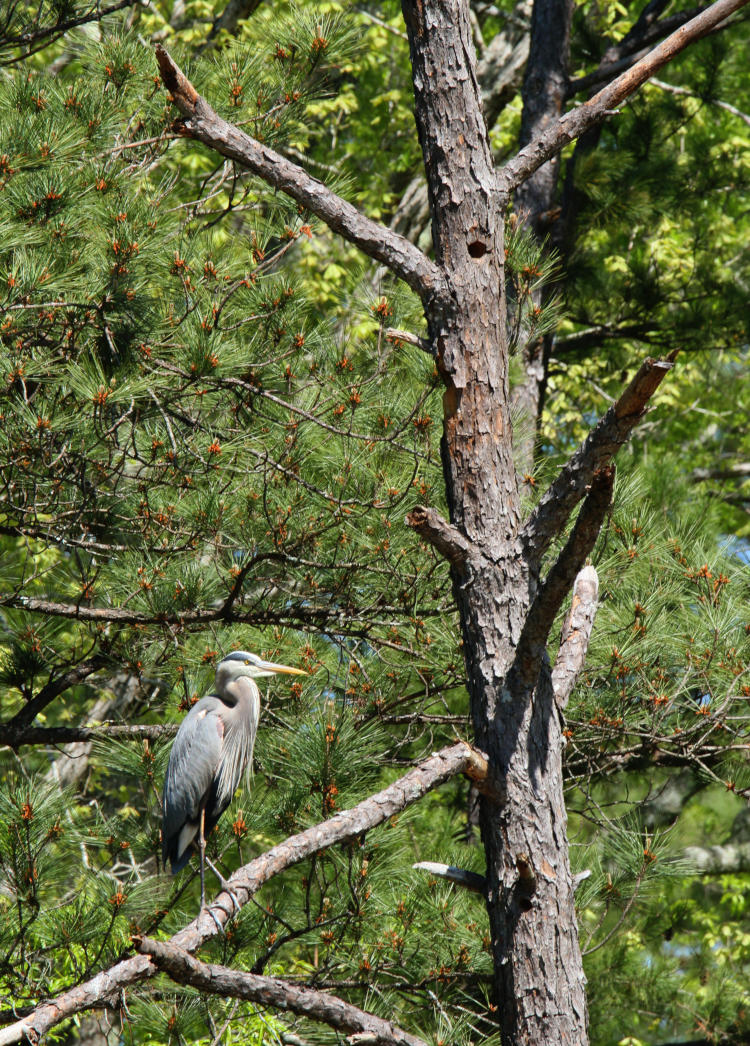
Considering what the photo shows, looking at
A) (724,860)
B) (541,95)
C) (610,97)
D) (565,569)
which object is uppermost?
(541,95)

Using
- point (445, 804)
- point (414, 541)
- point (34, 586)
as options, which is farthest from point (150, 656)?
point (445, 804)

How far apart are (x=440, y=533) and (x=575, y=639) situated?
54 centimetres

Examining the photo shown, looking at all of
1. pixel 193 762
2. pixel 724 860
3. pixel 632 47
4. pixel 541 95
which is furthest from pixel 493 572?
pixel 724 860

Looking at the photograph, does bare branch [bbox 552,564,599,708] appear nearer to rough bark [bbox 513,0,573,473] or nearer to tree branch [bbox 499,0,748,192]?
tree branch [bbox 499,0,748,192]

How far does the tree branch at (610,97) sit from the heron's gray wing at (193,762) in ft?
6.39

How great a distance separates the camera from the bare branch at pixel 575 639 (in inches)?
97.8

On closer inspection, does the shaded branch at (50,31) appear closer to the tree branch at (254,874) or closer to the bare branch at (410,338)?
the bare branch at (410,338)

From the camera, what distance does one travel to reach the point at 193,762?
11.3ft

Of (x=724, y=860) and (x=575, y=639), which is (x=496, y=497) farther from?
(x=724, y=860)

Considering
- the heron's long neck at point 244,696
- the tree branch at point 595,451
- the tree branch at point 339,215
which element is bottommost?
the heron's long neck at point 244,696

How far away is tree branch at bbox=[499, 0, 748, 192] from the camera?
8.12 ft

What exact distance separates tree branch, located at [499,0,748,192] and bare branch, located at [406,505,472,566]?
960 mm

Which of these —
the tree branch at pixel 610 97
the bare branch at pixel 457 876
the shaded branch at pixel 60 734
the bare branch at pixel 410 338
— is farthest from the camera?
the shaded branch at pixel 60 734

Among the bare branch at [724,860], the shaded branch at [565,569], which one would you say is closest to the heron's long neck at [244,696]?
the shaded branch at [565,569]
